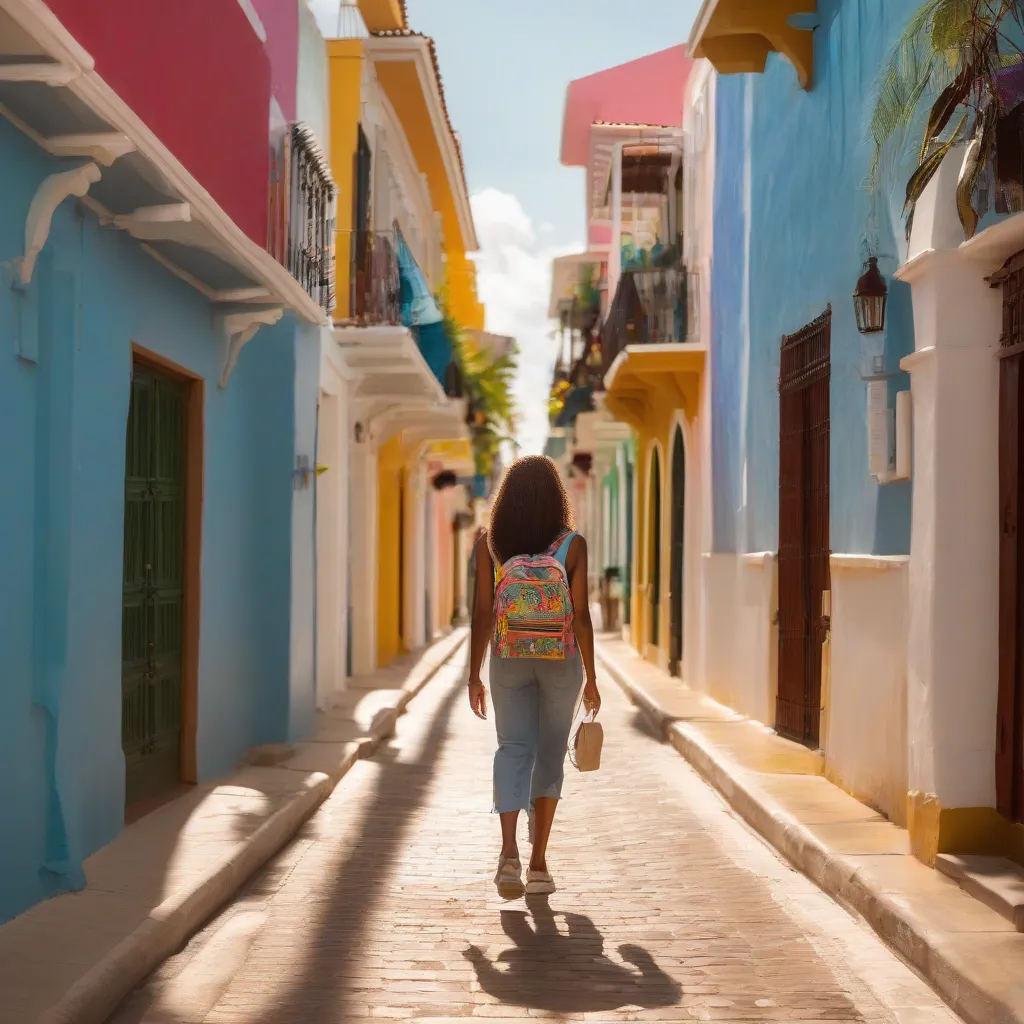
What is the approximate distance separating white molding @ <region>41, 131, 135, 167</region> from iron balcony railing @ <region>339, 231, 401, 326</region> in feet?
29.5

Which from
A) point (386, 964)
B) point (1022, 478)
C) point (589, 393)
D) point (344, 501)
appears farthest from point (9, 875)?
point (589, 393)

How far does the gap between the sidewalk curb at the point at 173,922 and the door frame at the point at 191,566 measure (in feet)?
2.72

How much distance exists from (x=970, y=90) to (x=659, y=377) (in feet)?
40.1

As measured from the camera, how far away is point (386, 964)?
5.28 metres

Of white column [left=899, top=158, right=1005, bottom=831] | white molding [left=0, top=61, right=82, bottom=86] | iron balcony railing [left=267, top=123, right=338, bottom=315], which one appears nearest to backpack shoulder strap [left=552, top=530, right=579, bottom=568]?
white column [left=899, top=158, right=1005, bottom=831]

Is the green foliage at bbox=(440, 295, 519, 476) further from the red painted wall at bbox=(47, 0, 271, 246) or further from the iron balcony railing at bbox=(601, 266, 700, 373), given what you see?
the red painted wall at bbox=(47, 0, 271, 246)

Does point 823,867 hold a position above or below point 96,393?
below

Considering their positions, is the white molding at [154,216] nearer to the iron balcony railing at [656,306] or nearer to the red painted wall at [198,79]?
the red painted wall at [198,79]

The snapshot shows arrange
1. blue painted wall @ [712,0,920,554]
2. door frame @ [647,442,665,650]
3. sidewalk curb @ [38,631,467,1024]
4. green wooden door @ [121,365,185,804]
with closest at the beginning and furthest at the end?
sidewalk curb @ [38,631,467,1024], green wooden door @ [121,365,185,804], blue painted wall @ [712,0,920,554], door frame @ [647,442,665,650]

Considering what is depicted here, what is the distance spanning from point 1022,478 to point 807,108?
16.6 ft

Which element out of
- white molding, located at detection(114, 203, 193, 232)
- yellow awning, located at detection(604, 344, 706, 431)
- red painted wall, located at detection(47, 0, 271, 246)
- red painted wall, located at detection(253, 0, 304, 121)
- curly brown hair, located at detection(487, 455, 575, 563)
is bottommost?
curly brown hair, located at detection(487, 455, 575, 563)

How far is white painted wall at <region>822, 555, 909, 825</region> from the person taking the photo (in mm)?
7660

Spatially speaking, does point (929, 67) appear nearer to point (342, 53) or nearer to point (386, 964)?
point (386, 964)

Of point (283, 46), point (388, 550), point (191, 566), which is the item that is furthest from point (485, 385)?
point (191, 566)
